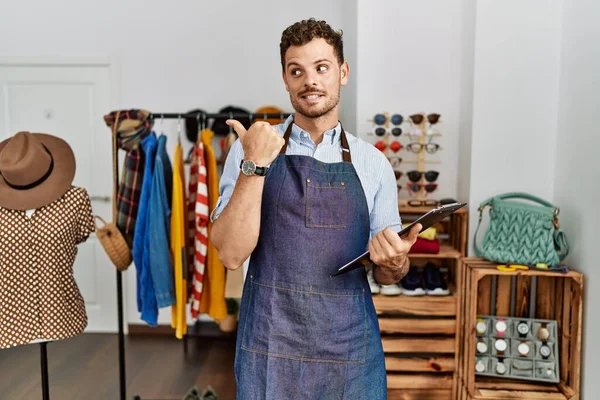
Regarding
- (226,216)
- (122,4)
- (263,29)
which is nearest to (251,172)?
(226,216)

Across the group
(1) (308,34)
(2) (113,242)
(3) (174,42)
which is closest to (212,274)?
(2) (113,242)

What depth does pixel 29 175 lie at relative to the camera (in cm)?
198

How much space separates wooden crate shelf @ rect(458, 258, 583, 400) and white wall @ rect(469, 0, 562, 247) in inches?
17.0

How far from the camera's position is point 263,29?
3793mm

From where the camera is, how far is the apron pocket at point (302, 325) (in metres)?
1.36

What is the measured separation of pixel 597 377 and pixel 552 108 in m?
1.19

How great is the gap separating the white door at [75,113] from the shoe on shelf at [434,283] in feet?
8.31

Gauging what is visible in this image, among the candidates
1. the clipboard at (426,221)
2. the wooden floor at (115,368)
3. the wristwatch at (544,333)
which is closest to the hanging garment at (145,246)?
the wooden floor at (115,368)

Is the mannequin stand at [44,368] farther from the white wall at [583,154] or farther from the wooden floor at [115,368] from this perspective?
the white wall at [583,154]

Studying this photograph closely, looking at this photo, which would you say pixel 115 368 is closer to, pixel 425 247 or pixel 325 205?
pixel 425 247

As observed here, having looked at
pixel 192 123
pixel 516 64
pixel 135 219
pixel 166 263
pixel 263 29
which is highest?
pixel 263 29

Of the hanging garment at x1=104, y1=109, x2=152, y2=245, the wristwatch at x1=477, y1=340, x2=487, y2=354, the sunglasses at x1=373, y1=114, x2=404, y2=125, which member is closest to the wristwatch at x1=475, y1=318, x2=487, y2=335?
the wristwatch at x1=477, y1=340, x2=487, y2=354

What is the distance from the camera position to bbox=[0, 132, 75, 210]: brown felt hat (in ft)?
6.45

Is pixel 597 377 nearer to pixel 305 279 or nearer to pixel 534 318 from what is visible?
pixel 534 318
